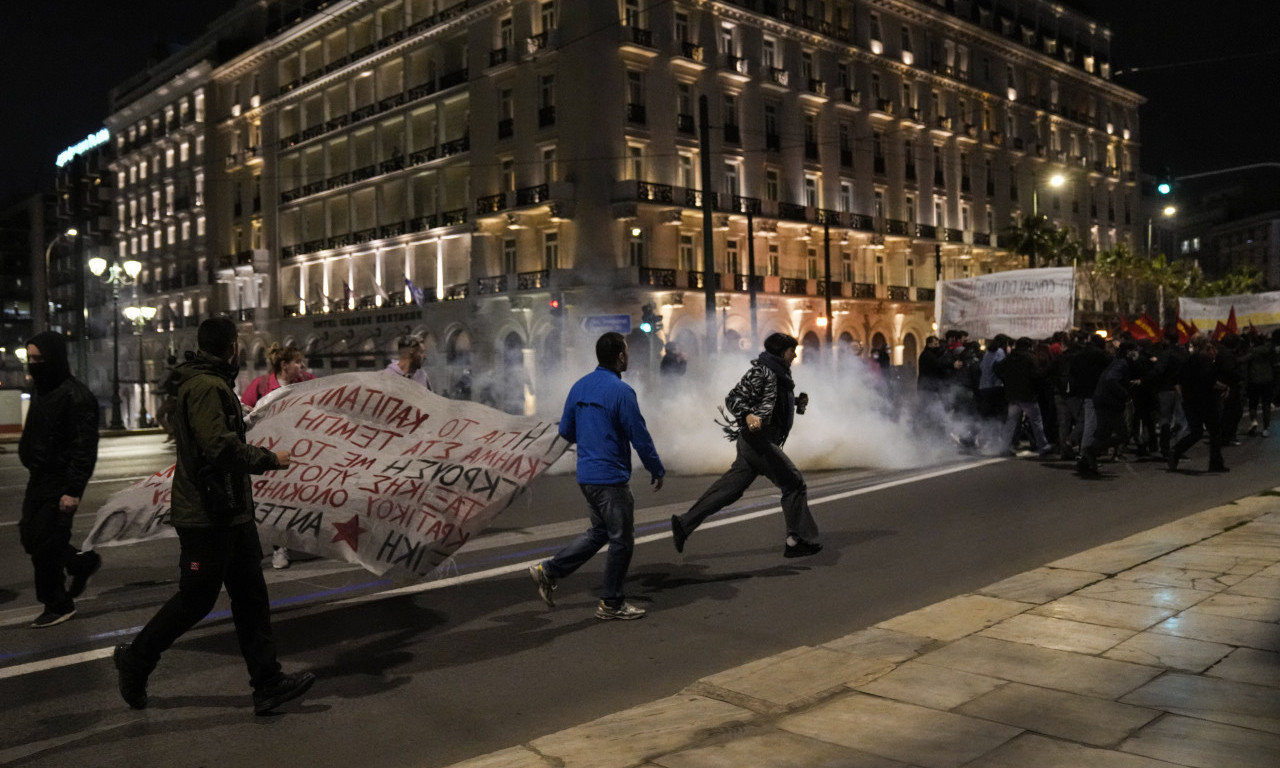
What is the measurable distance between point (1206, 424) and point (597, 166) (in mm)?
30528

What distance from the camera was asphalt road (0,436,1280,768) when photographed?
479 centimetres

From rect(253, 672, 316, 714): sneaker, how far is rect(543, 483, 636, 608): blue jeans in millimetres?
2120

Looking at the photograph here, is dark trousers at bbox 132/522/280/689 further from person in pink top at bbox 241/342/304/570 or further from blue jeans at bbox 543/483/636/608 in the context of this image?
person in pink top at bbox 241/342/304/570

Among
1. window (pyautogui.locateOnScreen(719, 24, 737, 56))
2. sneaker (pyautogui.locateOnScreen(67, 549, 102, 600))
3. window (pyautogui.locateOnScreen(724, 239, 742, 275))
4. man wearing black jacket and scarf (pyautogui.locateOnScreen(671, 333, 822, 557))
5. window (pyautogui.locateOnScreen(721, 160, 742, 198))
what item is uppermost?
window (pyautogui.locateOnScreen(719, 24, 737, 56))

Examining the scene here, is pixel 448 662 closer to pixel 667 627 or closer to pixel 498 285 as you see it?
pixel 667 627

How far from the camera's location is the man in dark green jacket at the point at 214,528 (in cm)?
490

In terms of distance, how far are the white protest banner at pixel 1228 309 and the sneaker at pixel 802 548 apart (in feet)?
67.2

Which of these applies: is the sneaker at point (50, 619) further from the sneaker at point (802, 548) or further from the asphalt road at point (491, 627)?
the sneaker at point (802, 548)

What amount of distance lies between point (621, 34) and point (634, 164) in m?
5.08

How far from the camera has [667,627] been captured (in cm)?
655

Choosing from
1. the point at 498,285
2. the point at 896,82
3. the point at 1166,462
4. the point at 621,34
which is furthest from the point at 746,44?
the point at 1166,462

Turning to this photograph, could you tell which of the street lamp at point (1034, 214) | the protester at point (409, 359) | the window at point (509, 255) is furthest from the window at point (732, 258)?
the protester at point (409, 359)

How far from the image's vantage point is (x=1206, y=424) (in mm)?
13633

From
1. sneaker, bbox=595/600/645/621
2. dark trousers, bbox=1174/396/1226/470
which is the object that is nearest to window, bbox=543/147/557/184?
dark trousers, bbox=1174/396/1226/470
